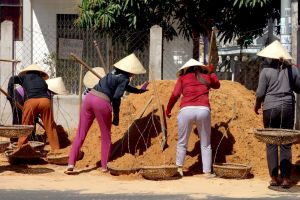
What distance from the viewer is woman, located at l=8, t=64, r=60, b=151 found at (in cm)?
985

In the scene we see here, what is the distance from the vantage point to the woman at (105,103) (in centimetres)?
875

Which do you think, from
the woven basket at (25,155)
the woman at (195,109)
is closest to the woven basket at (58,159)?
the woven basket at (25,155)

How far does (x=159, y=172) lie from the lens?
8.21m

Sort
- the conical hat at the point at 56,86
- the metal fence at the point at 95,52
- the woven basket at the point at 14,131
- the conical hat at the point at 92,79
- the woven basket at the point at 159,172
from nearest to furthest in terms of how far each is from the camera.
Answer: the woven basket at the point at 159,172, the woven basket at the point at 14,131, the conical hat at the point at 92,79, the conical hat at the point at 56,86, the metal fence at the point at 95,52

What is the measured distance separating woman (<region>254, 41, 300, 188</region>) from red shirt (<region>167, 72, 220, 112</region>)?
2.88 ft

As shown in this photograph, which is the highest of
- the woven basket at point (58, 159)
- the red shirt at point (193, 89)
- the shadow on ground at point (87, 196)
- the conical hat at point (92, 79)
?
the conical hat at point (92, 79)

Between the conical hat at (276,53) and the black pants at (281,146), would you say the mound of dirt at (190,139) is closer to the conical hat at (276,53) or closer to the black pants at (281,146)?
the black pants at (281,146)

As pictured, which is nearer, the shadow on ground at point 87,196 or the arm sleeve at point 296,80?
the shadow on ground at point 87,196

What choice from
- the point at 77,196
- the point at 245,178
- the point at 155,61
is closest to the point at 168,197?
the point at 77,196

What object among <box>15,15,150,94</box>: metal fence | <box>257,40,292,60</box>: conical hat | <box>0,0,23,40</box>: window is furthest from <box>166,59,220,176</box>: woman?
<box>0,0,23,40</box>: window

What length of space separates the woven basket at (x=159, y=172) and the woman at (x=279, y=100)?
135cm

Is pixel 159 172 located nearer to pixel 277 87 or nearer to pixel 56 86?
pixel 277 87

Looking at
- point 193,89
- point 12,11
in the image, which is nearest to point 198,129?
point 193,89

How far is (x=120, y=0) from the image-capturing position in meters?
12.1
